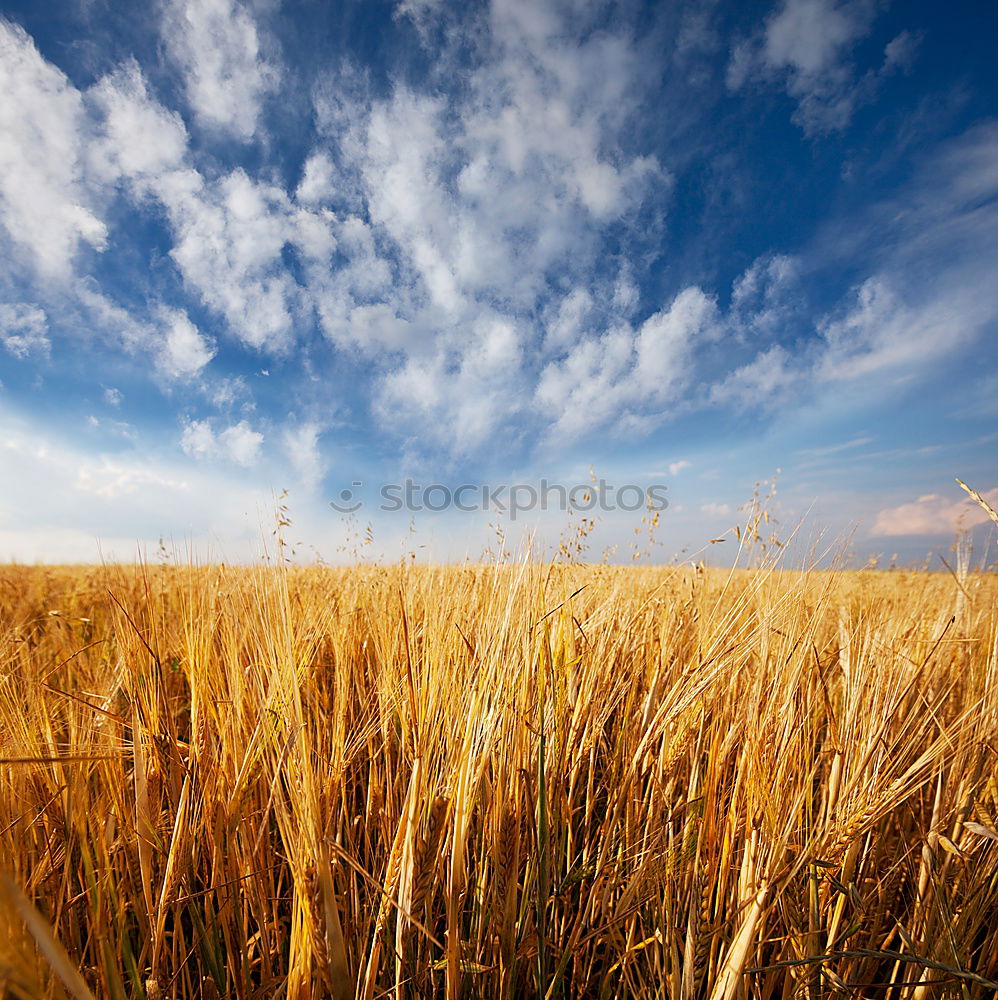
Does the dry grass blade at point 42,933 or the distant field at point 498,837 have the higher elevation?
the dry grass blade at point 42,933

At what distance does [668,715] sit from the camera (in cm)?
129

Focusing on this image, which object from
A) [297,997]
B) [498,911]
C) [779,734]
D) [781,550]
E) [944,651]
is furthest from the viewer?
[944,651]

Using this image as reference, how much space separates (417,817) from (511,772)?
0.30m

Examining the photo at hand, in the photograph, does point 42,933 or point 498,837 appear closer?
point 42,933

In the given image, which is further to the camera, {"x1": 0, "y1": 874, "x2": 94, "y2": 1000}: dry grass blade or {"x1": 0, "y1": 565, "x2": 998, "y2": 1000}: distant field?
{"x1": 0, "y1": 565, "x2": 998, "y2": 1000}: distant field

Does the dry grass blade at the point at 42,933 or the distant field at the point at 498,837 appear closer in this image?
the dry grass blade at the point at 42,933

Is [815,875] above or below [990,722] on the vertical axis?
below

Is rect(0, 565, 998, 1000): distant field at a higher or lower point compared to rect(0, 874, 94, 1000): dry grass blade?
lower

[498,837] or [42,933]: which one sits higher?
[42,933]

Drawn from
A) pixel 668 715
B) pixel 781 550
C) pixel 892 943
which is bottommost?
pixel 892 943

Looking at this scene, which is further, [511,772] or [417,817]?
[511,772]

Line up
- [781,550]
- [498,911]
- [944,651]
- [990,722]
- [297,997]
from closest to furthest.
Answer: [297,997], [498,911], [781,550], [990,722], [944,651]

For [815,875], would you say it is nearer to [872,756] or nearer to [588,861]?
[872,756]

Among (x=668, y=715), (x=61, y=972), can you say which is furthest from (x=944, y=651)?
(x=61, y=972)
